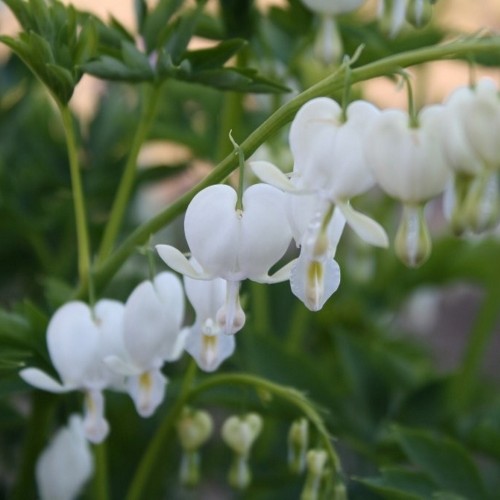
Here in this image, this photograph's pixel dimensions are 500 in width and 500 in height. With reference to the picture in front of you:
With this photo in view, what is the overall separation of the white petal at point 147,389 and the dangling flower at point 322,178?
0.24 meters

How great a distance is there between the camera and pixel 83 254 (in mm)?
1054

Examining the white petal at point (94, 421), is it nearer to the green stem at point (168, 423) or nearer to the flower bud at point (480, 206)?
the green stem at point (168, 423)

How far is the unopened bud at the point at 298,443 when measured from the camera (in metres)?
1.12

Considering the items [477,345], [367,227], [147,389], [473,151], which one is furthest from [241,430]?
[477,345]

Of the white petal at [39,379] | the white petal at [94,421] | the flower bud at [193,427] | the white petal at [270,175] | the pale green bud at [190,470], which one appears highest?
the white petal at [270,175]

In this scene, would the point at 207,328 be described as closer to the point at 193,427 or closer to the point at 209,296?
the point at 209,296

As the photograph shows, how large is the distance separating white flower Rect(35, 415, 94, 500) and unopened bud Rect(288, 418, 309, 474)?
0.25m

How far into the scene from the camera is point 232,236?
2.94 ft

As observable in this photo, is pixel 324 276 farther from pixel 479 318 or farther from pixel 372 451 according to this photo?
pixel 479 318

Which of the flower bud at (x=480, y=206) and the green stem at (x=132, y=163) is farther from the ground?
the flower bud at (x=480, y=206)

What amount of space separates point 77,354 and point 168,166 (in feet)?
2.02

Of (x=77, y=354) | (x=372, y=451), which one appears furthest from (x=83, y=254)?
(x=372, y=451)

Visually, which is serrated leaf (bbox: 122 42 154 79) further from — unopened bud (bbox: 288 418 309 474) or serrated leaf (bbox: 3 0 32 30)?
unopened bud (bbox: 288 418 309 474)

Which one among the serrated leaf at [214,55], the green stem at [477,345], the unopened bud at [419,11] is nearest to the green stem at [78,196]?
the serrated leaf at [214,55]
